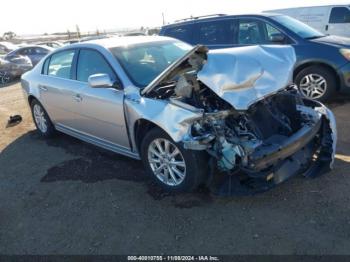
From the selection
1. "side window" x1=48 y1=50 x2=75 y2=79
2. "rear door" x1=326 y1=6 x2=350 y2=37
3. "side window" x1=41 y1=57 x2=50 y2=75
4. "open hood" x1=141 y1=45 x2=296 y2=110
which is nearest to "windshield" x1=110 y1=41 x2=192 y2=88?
"open hood" x1=141 y1=45 x2=296 y2=110

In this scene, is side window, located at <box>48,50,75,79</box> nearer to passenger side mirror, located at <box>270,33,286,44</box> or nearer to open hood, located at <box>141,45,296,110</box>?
open hood, located at <box>141,45,296,110</box>

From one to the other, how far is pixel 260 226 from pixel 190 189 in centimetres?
78

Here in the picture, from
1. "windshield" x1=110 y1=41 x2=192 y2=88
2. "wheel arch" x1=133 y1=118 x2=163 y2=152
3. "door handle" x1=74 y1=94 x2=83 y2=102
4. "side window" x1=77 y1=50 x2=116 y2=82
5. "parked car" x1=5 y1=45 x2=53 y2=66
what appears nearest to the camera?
"wheel arch" x1=133 y1=118 x2=163 y2=152

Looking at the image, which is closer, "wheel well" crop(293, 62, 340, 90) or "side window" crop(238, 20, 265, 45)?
"wheel well" crop(293, 62, 340, 90)

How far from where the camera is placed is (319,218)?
3.17 m

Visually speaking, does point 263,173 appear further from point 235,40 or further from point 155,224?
point 235,40

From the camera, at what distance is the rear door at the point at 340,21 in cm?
1175

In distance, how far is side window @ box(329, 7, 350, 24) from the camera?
1174 centimetres

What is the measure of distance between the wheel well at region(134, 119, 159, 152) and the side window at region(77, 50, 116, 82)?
0.68m

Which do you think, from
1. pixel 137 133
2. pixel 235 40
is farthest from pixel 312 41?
pixel 137 133

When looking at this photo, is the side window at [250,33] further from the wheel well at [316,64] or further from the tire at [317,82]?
the tire at [317,82]

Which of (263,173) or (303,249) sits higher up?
(263,173)

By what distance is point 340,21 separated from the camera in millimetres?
11898

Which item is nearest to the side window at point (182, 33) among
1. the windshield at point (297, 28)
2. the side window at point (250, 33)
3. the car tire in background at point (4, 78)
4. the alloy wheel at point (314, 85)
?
the side window at point (250, 33)
